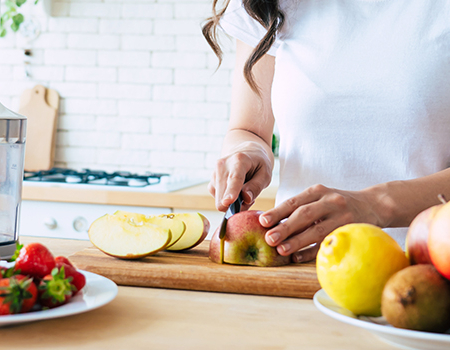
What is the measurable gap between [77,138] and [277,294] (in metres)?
2.15

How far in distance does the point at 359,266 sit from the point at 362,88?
2.26 ft

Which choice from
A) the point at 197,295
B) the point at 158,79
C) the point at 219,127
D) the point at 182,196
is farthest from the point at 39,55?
the point at 197,295

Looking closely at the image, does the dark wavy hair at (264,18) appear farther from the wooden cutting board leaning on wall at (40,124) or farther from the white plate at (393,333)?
the wooden cutting board leaning on wall at (40,124)

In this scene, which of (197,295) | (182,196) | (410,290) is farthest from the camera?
(182,196)

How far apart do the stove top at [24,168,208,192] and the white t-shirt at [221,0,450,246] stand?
883 mm

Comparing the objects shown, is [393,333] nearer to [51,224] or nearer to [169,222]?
[169,222]

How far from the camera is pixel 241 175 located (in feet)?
3.20

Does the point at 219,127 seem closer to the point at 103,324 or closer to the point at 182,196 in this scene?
the point at 182,196

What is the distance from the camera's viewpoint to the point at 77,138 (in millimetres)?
2676

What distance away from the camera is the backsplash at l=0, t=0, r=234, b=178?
8.43ft

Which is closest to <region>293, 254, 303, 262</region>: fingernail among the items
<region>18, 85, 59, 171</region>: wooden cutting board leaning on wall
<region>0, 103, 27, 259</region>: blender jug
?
<region>0, 103, 27, 259</region>: blender jug

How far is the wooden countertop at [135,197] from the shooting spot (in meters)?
1.91

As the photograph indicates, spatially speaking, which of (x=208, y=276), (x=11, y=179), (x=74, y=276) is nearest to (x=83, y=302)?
(x=74, y=276)

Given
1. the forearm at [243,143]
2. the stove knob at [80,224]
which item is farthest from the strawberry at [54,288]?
the stove knob at [80,224]
